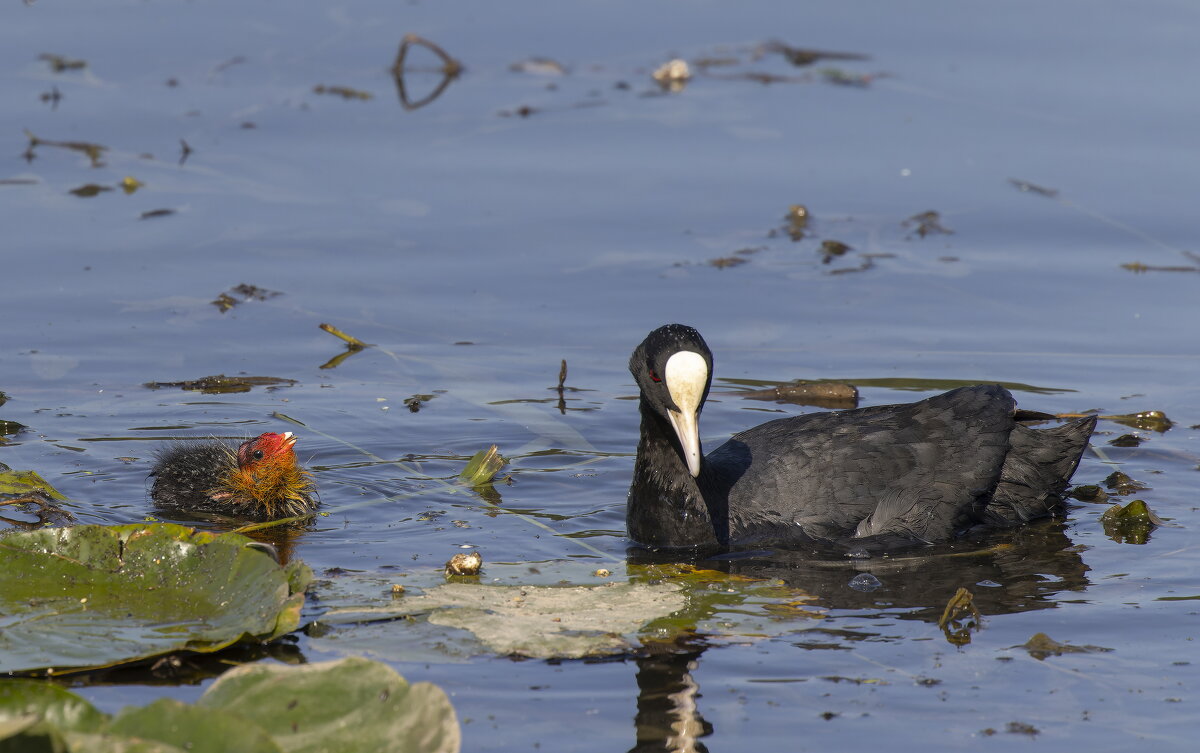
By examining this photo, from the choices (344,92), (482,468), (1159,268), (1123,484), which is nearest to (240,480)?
(482,468)

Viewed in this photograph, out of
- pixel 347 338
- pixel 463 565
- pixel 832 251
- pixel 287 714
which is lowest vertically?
pixel 287 714

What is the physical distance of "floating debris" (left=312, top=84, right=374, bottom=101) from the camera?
10477 mm

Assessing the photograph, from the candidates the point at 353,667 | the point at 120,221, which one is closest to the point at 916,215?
the point at 120,221

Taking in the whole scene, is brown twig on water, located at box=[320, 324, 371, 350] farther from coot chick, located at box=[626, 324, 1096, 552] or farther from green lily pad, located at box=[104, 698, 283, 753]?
green lily pad, located at box=[104, 698, 283, 753]

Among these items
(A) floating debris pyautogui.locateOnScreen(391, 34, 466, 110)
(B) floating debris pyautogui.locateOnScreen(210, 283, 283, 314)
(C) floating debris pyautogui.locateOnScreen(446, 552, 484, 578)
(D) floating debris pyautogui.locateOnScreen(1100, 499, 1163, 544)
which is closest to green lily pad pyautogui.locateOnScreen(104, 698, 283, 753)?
(C) floating debris pyautogui.locateOnScreen(446, 552, 484, 578)

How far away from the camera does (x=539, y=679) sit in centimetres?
410

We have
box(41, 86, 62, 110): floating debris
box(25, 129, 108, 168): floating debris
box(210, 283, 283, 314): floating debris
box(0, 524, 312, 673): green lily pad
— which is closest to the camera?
box(0, 524, 312, 673): green lily pad

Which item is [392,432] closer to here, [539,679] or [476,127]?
[539,679]

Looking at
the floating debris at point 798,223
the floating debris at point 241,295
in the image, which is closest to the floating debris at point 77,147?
the floating debris at point 241,295

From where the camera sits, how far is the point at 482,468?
582 cm

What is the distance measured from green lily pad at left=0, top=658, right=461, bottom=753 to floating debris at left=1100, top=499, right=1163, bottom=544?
3023 millimetres

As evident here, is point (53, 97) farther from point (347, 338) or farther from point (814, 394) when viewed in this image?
point (814, 394)

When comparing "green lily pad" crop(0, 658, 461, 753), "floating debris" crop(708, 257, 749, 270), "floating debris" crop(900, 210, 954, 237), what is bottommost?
"green lily pad" crop(0, 658, 461, 753)

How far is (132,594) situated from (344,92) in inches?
263
